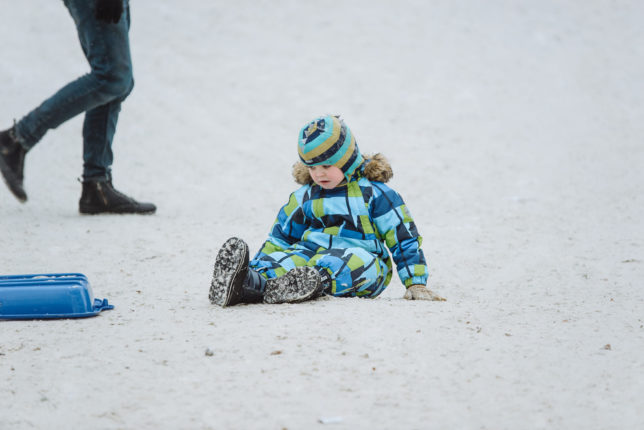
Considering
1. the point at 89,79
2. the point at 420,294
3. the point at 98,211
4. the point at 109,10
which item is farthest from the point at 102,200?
the point at 420,294

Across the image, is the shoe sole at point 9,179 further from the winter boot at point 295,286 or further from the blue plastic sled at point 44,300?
the winter boot at point 295,286

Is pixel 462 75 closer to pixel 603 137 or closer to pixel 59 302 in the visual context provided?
pixel 603 137

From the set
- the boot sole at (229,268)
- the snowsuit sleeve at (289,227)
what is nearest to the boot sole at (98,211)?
the snowsuit sleeve at (289,227)

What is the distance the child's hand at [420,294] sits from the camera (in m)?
2.87

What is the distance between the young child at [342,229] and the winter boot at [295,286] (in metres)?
0.01

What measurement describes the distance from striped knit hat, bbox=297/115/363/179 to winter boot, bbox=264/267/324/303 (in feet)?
1.61

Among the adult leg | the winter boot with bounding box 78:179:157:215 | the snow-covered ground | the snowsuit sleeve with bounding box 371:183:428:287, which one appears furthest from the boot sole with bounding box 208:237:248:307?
the winter boot with bounding box 78:179:157:215

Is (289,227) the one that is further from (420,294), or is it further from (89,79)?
(89,79)

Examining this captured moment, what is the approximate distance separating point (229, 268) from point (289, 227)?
0.55 m

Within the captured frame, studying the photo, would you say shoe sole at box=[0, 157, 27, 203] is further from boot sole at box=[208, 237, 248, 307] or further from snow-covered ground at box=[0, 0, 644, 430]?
boot sole at box=[208, 237, 248, 307]

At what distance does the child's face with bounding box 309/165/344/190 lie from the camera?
117 inches

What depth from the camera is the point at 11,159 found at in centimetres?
396

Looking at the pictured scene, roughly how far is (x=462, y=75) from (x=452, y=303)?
6.18 m

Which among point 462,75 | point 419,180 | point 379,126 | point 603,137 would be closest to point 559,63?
point 462,75
